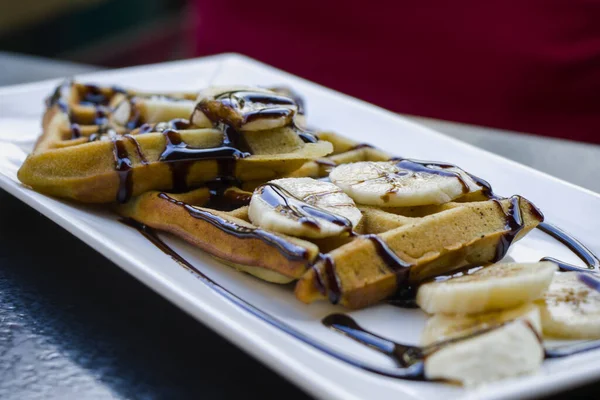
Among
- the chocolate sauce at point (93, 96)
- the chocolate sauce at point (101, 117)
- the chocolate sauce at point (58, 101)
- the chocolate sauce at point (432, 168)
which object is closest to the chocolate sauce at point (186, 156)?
the chocolate sauce at point (432, 168)

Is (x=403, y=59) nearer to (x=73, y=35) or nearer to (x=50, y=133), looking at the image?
(x=50, y=133)

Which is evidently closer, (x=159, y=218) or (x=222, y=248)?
(x=222, y=248)

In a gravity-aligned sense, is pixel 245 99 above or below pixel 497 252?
above

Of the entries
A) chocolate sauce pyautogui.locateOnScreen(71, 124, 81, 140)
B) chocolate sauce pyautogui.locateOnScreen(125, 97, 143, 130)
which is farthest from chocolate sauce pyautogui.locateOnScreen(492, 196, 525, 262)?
chocolate sauce pyautogui.locateOnScreen(71, 124, 81, 140)

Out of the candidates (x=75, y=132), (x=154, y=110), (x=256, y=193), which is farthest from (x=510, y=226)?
(x=75, y=132)

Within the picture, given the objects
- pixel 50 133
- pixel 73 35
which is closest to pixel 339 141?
pixel 50 133

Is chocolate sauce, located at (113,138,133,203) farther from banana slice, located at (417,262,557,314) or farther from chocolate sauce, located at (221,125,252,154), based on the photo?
banana slice, located at (417,262,557,314)

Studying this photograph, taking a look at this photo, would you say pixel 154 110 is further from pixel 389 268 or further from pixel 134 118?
pixel 389 268
